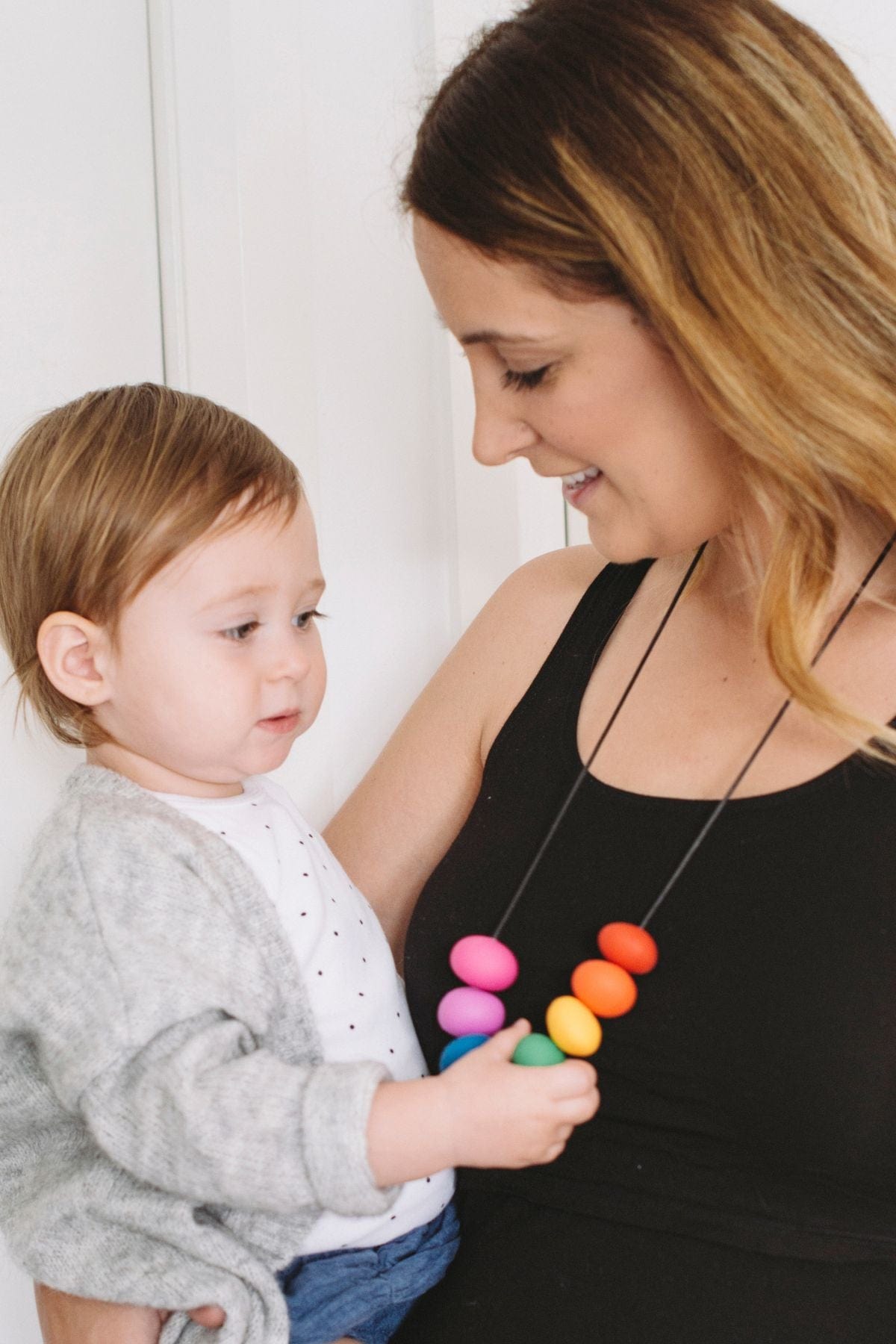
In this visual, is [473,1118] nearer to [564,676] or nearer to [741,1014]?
[741,1014]

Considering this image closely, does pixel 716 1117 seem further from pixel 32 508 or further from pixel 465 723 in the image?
pixel 32 508

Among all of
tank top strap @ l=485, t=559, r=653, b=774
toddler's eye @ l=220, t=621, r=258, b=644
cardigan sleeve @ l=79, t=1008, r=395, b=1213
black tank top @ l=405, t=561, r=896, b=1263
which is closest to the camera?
cardigan sleeve @ l=79, t=1008, r=395, b=1213

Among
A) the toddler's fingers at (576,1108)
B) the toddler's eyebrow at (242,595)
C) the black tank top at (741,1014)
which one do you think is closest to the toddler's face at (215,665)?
the toddler's eyebrow at (242,595)

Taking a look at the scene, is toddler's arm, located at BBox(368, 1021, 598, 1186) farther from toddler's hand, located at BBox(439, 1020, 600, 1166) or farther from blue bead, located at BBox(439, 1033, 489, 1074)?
blue bead, located at BBox(439, 1033, 489, 1074)

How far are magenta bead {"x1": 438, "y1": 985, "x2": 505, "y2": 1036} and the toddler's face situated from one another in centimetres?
26

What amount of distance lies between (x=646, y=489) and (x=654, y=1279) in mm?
647

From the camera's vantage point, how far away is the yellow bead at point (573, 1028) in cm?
110

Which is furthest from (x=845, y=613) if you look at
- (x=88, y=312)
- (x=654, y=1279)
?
(x=88, y=312)

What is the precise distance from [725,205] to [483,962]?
650 millimetres

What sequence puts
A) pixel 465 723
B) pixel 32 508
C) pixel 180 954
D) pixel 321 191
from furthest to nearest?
1. pixel 321 191
2. pixel 465 723
3. pixel 32 508
4. pixel 180 954

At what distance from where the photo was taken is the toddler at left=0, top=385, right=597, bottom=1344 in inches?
38.8

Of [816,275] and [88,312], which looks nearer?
[816,275]

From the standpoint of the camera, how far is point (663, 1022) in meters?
1.13

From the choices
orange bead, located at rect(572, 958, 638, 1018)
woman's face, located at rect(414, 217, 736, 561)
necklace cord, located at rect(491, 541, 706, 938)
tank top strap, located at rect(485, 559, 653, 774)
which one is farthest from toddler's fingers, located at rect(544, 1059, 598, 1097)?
woman's face, located at rect(414, 217, 736, 561)
